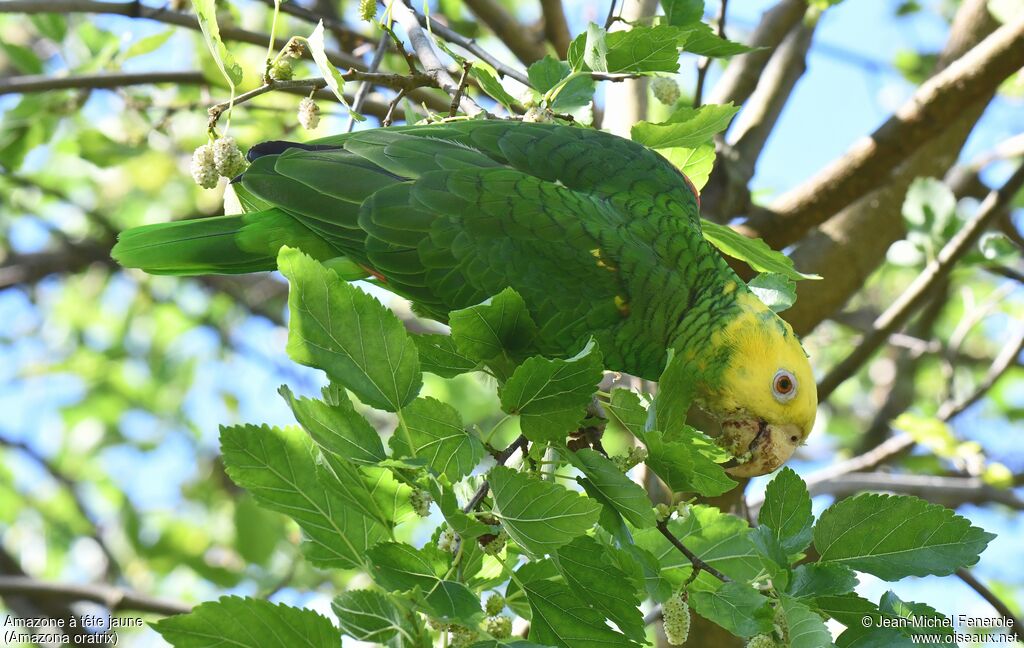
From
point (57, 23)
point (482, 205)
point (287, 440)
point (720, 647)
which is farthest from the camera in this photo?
point (57, 23)

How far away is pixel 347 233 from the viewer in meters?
2.40

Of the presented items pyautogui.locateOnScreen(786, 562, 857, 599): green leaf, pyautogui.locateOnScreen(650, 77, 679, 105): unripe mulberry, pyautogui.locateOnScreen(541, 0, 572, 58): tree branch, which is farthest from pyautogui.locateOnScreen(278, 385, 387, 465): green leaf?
pyautogui.locateOnScreen(541, 0, 572, 58): tree branch

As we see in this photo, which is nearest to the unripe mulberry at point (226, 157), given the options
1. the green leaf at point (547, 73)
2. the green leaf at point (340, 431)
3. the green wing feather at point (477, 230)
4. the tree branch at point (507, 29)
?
the green wing feather at point (477, 230)

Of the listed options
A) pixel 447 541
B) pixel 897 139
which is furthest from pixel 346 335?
pixel 897 139

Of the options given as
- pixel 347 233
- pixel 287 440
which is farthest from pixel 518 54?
pixel 287 440

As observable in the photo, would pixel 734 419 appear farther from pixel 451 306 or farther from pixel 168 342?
pixel 168 342

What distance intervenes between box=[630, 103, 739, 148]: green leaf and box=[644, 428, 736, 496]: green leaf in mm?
849

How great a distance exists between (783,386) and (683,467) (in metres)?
0.87

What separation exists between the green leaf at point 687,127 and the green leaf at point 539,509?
1100 millimetres

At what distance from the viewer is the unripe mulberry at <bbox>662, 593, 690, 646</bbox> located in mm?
1676

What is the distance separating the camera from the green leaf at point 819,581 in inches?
62.6

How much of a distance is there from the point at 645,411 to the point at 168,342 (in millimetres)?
5213

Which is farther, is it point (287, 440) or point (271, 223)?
point (271, 223)

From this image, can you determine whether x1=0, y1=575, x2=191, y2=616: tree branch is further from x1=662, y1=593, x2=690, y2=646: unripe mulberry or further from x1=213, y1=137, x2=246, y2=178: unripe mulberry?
x1=662, y1=593, x2=690, y2=646: unripe mulberry
